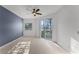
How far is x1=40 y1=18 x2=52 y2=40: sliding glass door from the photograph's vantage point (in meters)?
4.28

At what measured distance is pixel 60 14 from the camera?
5.07 m

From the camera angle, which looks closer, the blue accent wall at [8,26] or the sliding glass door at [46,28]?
the sliding glass door at [46,28]

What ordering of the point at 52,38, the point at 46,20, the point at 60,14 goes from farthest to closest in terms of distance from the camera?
the point at 60,14
the point at 52,38
the point at 46,20

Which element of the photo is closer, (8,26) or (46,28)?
(46,28)

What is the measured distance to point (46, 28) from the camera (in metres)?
4.22

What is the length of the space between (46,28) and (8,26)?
2.18m

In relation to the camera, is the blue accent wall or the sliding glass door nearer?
the sliding glass door

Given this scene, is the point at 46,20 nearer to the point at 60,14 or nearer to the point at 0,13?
the point at 60,14

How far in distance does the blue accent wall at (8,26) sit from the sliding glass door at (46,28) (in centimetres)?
96

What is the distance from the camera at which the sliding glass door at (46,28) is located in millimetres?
4277

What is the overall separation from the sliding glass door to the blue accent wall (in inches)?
37.7
